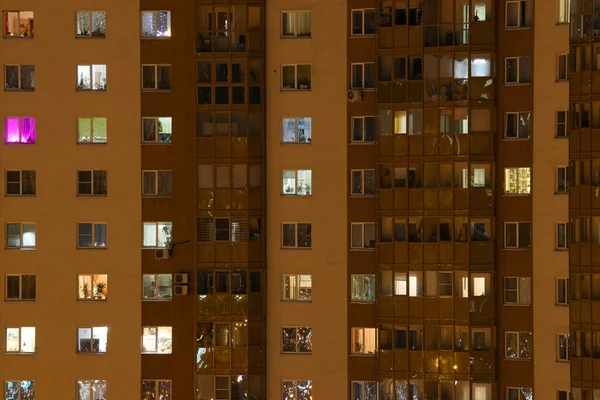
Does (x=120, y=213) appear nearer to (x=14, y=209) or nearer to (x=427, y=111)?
(x=14, y=209)

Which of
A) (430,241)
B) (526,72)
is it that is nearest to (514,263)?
(430,241)

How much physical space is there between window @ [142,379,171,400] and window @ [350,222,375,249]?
26.7 feet

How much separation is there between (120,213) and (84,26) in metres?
6.70

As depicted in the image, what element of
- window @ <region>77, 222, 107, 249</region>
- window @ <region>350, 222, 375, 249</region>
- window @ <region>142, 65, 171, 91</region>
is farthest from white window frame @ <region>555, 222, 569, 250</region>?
window @ <region>77, 222, 107, 249</region>

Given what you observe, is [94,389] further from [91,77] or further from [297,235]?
[91,77]

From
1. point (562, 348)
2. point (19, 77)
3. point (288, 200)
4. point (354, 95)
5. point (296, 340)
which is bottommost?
point (562, 348)

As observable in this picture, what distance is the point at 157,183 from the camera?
25.2 m

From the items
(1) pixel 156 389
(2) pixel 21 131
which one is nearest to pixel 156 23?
(2) pixel 21 131

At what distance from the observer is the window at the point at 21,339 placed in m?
25.4

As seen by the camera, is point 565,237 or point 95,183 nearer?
point 565,237

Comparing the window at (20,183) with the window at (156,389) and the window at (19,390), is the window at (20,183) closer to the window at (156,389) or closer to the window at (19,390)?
the window at (19,390)

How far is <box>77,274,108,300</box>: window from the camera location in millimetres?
25312

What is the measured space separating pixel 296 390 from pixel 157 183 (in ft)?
28.7

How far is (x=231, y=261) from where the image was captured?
24.8 metres
